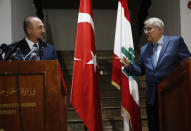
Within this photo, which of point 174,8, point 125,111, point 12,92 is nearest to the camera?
point 12,92

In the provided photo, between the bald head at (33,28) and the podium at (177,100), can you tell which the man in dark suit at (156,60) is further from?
the bald head at (33,28)

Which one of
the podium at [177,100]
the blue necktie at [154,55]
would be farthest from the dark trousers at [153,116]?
the blue necktie at [154,55]

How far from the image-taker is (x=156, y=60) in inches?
115

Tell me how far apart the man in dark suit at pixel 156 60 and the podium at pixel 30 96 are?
1.16 meters

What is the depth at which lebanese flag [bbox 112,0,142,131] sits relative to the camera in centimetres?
357

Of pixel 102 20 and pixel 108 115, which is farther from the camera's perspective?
pixel 102 20

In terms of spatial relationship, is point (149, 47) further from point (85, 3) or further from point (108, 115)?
point (108, 115)

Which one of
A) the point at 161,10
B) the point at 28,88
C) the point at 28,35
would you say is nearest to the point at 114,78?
the point at 28,35

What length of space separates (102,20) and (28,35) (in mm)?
5617

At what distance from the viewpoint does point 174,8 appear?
5.13 metres

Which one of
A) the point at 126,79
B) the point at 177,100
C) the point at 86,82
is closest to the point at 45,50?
the point at 86,82

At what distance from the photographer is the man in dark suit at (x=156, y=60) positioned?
281cm

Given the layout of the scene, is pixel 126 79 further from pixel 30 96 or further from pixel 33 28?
pixel 30 96

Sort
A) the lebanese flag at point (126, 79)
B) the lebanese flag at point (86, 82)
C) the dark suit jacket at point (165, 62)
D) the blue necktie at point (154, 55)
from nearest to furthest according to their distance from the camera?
the dark suit jacket at point (165, 62), the blue necktie at point (154, 55), the lebanese flag at point (86, 82), the lebanese flag at point (126, 79)
